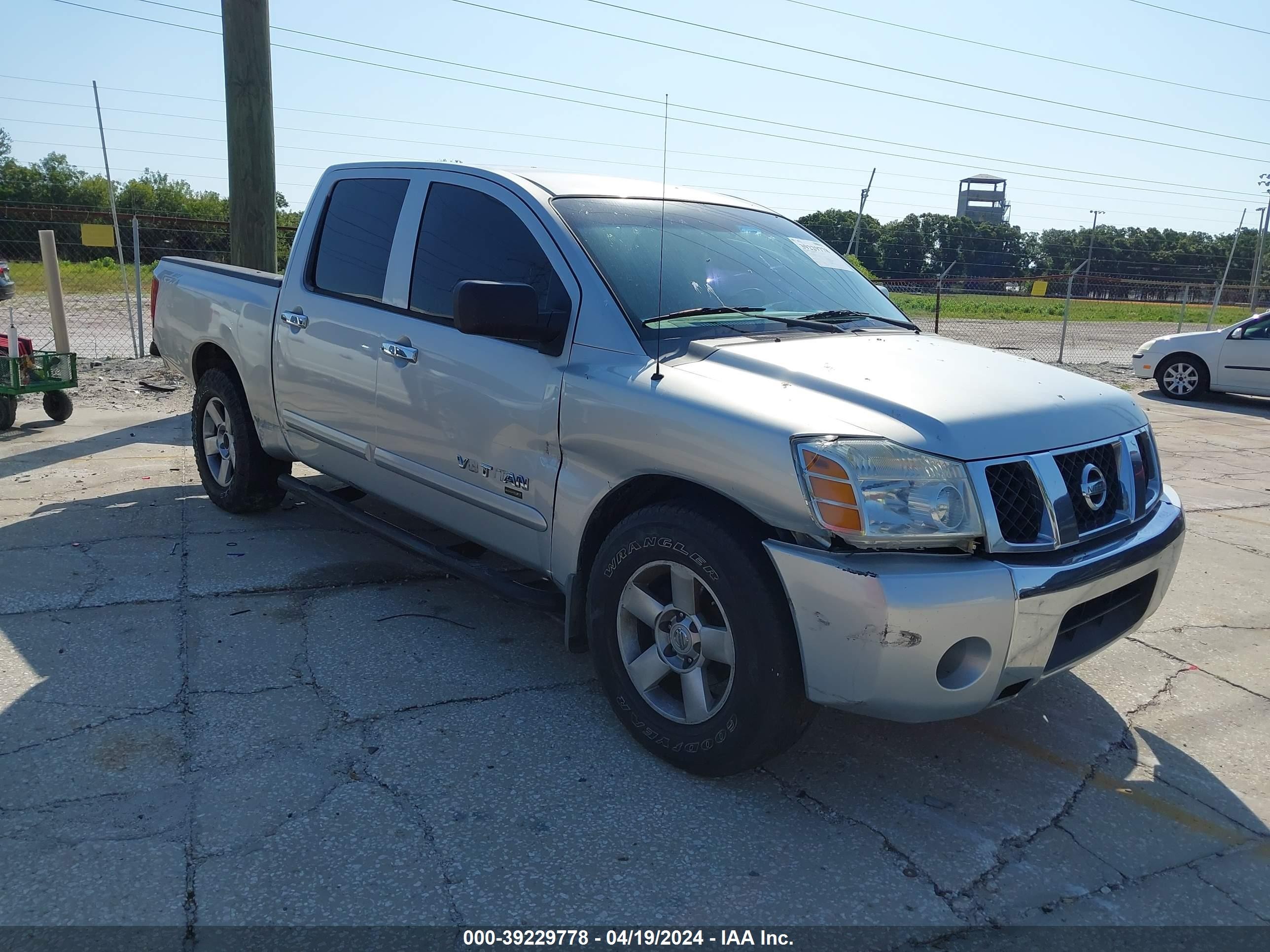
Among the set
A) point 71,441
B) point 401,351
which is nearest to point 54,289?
point 71,441

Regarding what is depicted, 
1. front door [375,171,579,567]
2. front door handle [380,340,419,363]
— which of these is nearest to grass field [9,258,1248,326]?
front door [375,171,579,567]

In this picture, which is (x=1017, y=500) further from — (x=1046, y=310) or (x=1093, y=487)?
(x=1046, y=310)

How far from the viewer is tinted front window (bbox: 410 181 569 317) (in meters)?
3.83

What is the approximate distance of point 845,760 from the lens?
338 centimetres

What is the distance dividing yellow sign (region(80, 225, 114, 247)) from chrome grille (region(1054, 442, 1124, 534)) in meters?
10.9

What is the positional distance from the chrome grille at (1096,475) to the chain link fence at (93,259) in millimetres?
8467

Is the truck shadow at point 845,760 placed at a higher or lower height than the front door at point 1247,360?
lower

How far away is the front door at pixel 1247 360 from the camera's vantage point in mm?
12680

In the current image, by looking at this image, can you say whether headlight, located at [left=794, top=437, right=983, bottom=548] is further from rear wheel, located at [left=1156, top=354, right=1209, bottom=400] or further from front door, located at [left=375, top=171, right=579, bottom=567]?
rear wheel, located at [left=1156, top=354, right=1209, bottom=400]

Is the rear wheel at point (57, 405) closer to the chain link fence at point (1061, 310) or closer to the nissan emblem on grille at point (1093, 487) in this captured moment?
the nissan emblem on grille at point (1093, 487)

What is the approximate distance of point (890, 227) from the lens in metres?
21.3

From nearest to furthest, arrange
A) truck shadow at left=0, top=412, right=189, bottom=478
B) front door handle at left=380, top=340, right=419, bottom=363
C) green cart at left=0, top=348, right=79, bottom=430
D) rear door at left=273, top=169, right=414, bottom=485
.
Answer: front door handle at left=380, top=340, right=419, bottom=363 < rear door at left=273, top=169, right=414, bottom=485 < truck shadow at left=0, top=412, right=189, bottom=478 < green cart at left=0, top=348, right=79, bottom=430

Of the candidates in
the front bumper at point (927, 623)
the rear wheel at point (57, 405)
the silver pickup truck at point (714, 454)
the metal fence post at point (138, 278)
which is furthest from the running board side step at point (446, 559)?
the metal fence post at point (138, 278)

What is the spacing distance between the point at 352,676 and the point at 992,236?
904 inches
